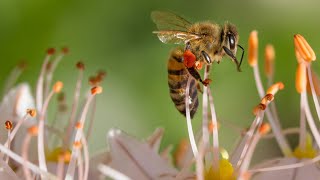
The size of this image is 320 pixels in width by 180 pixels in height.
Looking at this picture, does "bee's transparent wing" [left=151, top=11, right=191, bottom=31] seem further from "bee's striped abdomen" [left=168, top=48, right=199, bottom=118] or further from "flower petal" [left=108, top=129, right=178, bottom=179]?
"flower petal" [left=108, top=129, right=178, bottom=179]

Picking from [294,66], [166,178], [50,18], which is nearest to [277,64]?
[294,66]

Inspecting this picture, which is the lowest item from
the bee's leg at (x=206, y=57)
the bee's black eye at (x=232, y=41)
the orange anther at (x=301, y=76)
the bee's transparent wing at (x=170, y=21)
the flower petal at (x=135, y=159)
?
the flower petal at (x=135, y=159)

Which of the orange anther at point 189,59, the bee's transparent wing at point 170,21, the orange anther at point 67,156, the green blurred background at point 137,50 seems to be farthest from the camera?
the green blurred background at point 137,50

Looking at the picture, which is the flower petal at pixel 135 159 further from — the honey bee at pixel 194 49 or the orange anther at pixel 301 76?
the orange anther at pixel 301 76

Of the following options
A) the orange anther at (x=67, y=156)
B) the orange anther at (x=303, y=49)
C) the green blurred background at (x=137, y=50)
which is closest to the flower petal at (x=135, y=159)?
the orange anther at (x=67, y=156)

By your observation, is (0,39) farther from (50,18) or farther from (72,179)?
(72,179)

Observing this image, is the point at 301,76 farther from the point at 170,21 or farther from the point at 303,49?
the point at 170,21
